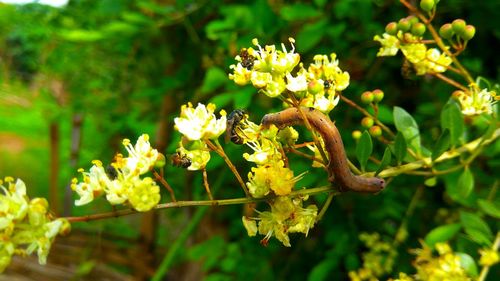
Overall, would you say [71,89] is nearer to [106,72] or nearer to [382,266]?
[106,72]

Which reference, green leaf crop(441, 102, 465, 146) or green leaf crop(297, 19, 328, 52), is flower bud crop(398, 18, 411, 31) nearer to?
green leaf crop(441, 102, 465, 146)

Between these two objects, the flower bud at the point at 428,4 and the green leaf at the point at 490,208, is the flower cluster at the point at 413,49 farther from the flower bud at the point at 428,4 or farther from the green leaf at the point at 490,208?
the green leaf at the point at 490,208

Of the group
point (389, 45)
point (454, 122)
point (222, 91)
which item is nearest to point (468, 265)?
point (454, 122)

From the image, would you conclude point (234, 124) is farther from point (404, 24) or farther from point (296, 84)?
point (404, 24)

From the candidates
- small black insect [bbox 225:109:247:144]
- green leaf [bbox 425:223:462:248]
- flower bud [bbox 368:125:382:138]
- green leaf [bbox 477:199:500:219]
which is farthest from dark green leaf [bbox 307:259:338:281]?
small black insect [bbox 225:109:247:144]

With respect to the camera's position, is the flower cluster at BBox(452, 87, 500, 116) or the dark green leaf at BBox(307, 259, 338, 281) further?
the dark green leaf at BBox(307, 259, 338, 281)
